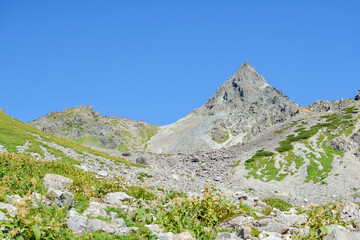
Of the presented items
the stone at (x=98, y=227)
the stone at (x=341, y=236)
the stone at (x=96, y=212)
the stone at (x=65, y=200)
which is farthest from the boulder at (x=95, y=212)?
the stone at (x=341, y=236)

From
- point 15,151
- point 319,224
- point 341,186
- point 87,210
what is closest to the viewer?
point 319,224

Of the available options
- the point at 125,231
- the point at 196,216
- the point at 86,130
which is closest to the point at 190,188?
the point at 196,216

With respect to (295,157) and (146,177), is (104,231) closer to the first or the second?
(146,177)

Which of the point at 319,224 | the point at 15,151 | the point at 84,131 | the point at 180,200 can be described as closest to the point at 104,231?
the point at 180,200

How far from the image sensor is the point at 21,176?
60.0 ft

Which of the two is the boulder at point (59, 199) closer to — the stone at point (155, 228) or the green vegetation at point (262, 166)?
the stone at point (155, 228)

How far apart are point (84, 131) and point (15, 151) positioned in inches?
5972

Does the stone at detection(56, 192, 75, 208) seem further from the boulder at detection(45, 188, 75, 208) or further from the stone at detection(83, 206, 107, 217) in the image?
the stone at detection(83, 206, 107, 217)

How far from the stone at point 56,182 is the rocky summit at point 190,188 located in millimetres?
62

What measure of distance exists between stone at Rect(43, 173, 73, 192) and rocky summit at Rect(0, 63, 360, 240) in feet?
0.20

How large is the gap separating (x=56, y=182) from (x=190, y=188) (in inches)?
794

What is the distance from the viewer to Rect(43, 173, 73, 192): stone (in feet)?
56.5

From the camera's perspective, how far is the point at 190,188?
116 feet

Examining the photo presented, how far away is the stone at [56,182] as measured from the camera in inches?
678
